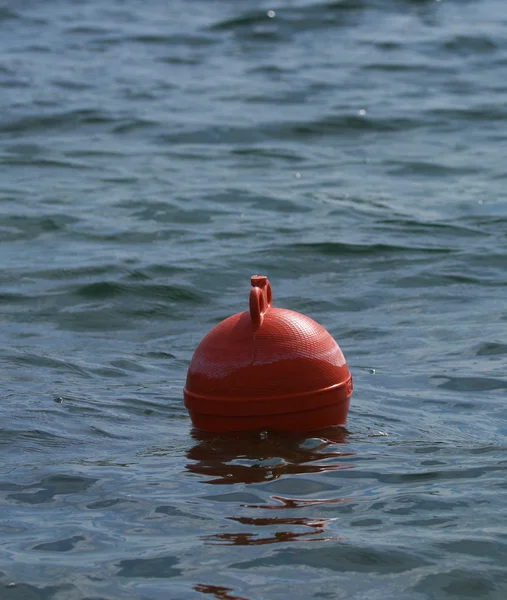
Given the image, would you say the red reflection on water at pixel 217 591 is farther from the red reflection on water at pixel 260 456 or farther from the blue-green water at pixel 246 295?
the red reflection on water at pixel 260 456

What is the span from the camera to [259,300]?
5.41m

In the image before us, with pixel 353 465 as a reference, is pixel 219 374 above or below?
above

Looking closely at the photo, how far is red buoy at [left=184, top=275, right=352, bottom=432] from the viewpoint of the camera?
539cm

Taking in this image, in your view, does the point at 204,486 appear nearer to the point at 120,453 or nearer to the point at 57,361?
the point at 120,453

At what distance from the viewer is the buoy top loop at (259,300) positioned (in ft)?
17.5

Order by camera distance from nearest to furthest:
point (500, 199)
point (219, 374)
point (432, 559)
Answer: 1. point (432, 559)
2. point (219, 374)
3. point (500, 199)

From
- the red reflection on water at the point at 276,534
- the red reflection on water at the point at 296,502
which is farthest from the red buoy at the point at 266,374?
the red reflection on water at the point at 276,534

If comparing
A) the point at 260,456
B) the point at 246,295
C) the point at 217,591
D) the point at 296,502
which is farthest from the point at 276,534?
the point at 246,295

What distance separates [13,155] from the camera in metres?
13.8

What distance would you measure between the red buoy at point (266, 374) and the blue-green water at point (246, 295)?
0.45 feet

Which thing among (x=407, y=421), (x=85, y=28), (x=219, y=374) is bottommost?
(x=407, y=421)

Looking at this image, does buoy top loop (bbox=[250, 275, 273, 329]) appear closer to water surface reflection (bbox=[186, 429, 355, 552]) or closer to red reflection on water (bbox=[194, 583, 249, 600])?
water surface reflection (bbox=[186, 429, 355, 552])

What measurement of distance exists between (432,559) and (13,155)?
10687mm

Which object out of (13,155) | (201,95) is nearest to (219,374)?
(13,155)
